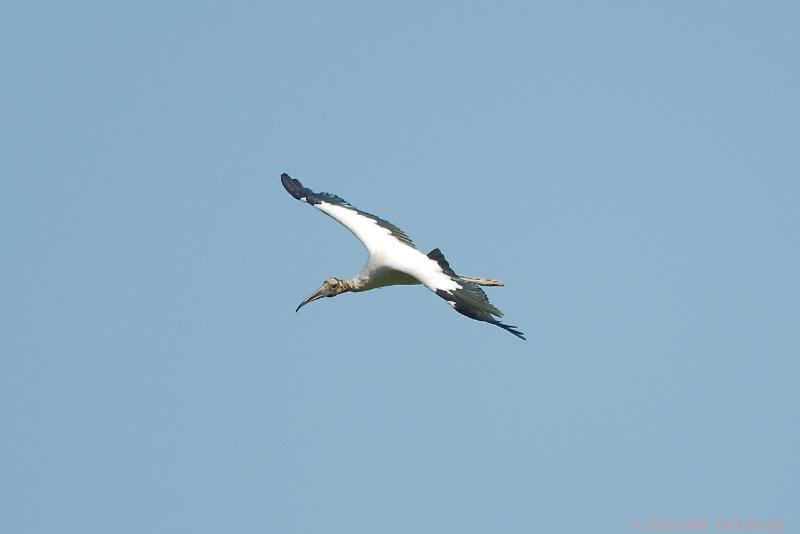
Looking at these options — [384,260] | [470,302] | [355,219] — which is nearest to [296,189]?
[355,219]

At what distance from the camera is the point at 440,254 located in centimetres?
2034

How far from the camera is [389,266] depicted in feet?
67.8

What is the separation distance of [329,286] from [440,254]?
229 cm

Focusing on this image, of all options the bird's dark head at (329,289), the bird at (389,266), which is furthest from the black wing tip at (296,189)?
the bird's dark head at (329,289)

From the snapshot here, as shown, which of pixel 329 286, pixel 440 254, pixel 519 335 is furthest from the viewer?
pixel 329 286

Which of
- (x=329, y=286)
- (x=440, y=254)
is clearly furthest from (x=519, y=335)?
(x=329, y=286)

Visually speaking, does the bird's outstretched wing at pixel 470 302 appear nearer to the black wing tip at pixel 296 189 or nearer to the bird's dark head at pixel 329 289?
the bird's dark head at pixel 329 289

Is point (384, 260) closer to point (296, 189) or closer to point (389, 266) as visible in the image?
point (389, 266)

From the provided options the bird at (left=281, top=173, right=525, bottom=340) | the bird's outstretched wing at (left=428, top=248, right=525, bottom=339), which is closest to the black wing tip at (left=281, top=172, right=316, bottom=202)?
the bird at (left=281, top=173, right=525, bottom=340)

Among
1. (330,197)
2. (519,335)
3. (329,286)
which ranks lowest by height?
(519,335)

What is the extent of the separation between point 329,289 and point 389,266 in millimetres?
1587

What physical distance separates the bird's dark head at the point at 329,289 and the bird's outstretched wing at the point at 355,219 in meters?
0.74

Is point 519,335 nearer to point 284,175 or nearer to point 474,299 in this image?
point 474,299

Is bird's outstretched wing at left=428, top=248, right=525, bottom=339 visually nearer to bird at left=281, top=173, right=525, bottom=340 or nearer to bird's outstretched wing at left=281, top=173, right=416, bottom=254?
bird at left=281, top=173, right=525, bottom=340
